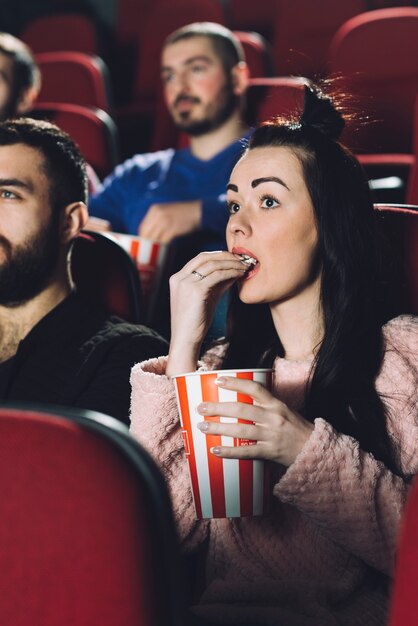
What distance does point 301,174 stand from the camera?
82 cm

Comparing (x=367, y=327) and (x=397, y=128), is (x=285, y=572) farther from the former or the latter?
(x=397, y=128)

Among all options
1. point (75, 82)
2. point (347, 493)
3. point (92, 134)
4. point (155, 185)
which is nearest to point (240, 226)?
point (347, 493)

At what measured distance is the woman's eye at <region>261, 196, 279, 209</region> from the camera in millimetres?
811

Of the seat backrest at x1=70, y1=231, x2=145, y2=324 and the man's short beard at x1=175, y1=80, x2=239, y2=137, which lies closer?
the seat backrest at x1=70, y1=231, x2=145, y2=324

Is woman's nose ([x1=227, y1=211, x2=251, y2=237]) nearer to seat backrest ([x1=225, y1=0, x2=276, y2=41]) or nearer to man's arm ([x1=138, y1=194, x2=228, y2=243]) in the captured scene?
man's arm ([x1=138, y1=194, x2=228, y2=243])

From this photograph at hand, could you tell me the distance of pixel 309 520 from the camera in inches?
29.4

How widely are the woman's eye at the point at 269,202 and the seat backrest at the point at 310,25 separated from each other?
1.84 meters

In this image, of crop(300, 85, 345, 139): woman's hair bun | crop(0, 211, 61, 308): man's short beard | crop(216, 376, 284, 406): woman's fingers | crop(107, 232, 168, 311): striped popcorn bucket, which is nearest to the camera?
crop(216, 376, 284, 406): woman's fingers

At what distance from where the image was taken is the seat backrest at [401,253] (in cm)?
86

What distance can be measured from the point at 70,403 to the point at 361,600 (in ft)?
1.14

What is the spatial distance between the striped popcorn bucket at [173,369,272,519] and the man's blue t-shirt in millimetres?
1039

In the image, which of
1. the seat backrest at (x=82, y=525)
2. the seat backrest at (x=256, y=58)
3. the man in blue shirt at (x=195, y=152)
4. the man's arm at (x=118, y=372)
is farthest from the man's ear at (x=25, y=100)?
the seat backrest at (x=82, y=525)

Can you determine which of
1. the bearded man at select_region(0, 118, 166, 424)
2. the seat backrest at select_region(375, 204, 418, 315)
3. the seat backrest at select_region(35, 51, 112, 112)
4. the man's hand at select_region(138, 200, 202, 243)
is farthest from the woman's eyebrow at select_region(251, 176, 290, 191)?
the seat backrest at select_region(35, 51, 112, 112)

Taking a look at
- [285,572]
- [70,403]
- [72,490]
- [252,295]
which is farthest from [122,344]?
[72,490]
